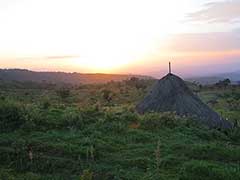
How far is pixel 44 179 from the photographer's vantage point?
8281 mm

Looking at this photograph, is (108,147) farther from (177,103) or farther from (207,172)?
(177,103)

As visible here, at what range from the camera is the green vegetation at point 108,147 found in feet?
30.1

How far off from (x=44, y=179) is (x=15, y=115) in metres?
5.71

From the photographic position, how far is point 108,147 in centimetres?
1152

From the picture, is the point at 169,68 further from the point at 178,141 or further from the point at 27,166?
the point at 27,166

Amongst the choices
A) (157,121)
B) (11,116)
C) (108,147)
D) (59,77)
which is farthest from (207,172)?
(59,77)

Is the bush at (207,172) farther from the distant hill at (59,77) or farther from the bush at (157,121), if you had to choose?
the distant hill at (59,77)

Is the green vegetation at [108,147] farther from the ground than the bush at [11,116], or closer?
closer

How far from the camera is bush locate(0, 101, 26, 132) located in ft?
42.7

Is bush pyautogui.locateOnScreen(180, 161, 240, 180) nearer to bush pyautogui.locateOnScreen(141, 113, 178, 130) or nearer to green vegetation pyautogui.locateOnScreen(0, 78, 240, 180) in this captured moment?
green vegetation pyautogui.locateOnScreen(0, 78, 240, 180)

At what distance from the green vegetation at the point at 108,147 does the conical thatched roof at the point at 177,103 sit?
1217mm

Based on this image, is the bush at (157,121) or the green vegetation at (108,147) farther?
the bush at (157,121)

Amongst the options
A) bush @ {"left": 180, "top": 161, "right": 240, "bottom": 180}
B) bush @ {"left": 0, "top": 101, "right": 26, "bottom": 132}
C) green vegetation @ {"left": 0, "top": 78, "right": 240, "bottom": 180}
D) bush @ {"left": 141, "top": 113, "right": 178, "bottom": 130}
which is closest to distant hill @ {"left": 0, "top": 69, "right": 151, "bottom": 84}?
bush @ {"left": 141, "top": 113, "right": 178, "bottom": 130}

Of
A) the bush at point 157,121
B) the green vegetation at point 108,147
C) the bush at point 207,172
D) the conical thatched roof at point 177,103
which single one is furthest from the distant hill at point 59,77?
the bush at point 207,172
